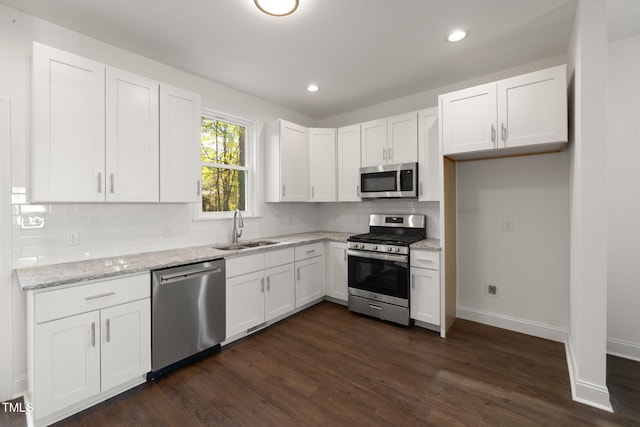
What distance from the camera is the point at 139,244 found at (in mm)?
2662

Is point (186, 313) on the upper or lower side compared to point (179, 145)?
lower

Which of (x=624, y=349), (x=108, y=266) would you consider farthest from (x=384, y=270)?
(x=108, y=266)

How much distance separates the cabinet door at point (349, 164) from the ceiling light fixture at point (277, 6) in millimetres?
2049

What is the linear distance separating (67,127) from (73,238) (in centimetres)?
87

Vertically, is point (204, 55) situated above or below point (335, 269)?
above

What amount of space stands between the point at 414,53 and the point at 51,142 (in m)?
3.06

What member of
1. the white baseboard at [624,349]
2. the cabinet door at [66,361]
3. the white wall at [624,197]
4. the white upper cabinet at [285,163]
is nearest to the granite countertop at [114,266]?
the cabinet door at [66,361]

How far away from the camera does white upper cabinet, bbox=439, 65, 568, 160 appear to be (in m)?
2.34

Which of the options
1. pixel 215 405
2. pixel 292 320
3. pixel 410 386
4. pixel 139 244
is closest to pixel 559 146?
pixel 410 386

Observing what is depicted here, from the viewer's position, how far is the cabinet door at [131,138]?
2.24 meters

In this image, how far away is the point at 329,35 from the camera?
7.82 feet

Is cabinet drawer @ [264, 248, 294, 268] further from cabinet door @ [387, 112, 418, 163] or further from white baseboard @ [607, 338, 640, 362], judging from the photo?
white baseboard @ [607, 338, 640, 362]

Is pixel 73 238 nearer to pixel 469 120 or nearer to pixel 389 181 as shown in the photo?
pixel 389 181

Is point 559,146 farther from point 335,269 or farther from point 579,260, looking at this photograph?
point 335,269
